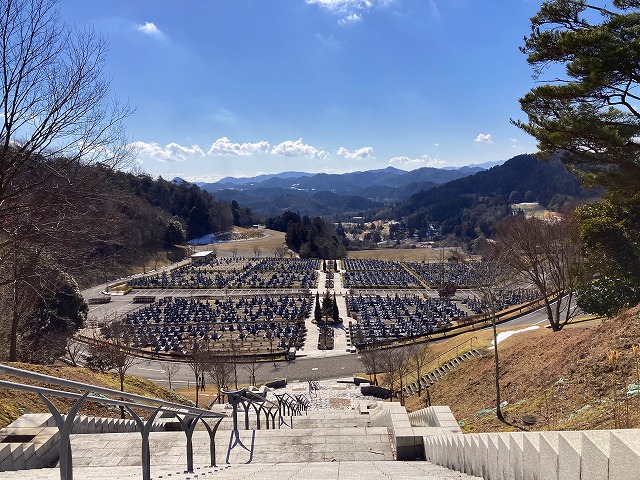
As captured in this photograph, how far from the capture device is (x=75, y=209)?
211 inches

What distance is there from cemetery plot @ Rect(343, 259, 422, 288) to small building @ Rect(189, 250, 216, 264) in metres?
25.2

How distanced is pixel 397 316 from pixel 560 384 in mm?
30053

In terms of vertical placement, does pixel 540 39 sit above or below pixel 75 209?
above

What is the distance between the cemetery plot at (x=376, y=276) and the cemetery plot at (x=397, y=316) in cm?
622

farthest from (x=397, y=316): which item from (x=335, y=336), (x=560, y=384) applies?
(x=560, y=384)

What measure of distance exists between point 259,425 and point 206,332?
25.8 meters

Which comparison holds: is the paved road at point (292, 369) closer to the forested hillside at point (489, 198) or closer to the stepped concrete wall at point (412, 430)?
the stepped concrete wall at point (412, 430)

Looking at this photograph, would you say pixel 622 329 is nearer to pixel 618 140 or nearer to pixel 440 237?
pixel 618 140

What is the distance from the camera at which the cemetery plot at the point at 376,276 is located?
53750mm

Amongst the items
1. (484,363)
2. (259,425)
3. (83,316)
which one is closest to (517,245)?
(484,363)

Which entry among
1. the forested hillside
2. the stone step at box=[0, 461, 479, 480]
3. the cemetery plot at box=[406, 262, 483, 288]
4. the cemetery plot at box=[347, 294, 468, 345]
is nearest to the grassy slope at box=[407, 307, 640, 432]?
the stone step at box=[0, 461, 479, 480]

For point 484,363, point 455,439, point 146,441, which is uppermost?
point 146,441

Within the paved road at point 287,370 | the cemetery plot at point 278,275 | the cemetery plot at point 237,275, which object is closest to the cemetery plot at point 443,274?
the cemetery plot at point 278,275

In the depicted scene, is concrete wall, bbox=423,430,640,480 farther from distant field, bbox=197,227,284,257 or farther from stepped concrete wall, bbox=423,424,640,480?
distant field, bbox=197,227,284,257
